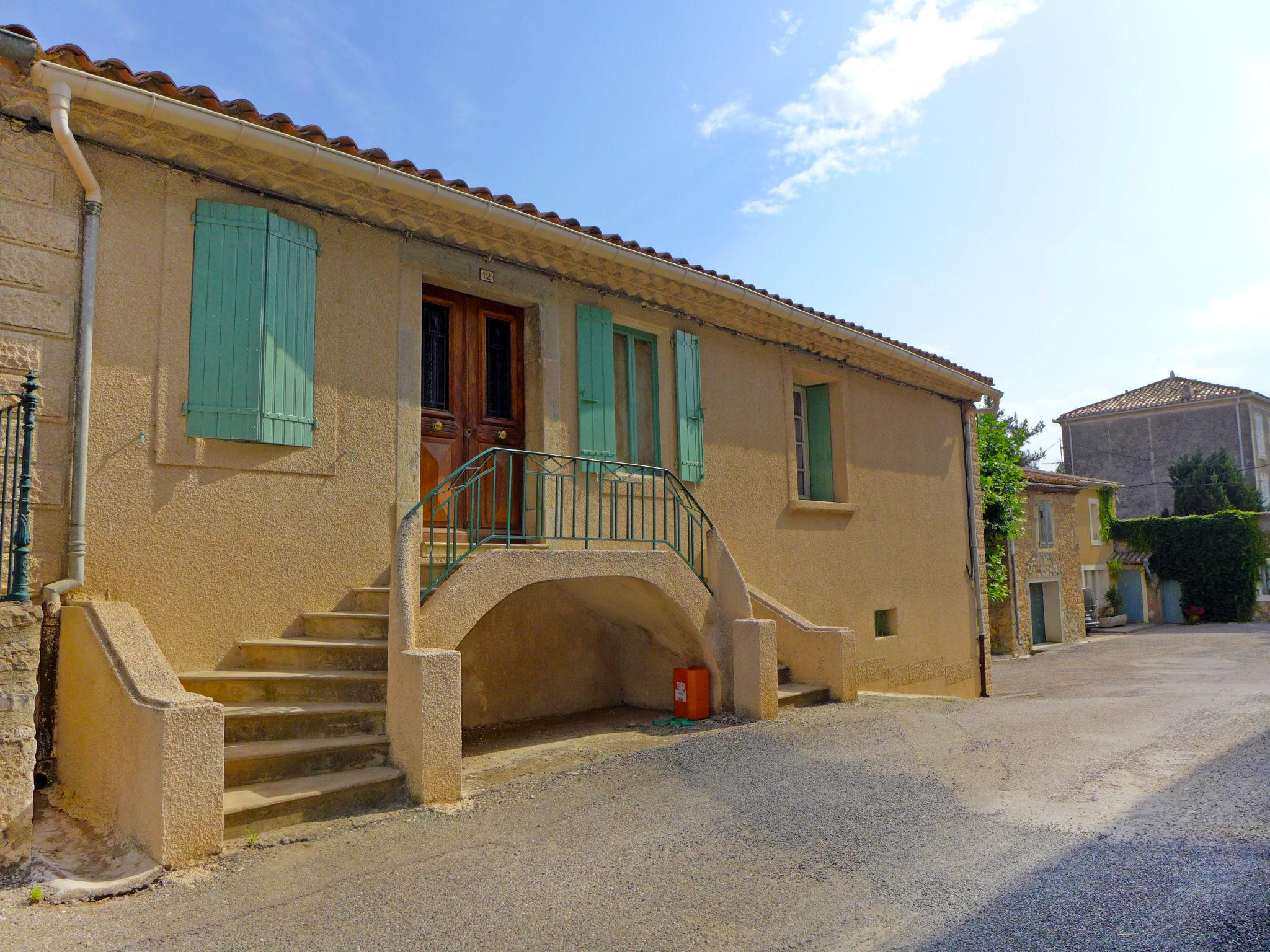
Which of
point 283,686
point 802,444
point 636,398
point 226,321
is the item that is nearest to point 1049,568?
point 802,444

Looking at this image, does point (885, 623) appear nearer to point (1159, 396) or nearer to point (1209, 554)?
point (1209, 554)

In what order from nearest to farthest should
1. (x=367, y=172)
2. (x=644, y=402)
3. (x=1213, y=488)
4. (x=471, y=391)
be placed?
1. (x=367, y=172)
2. (x=471, y=391)
3. (x=644, y=402)
4. (x=1213, y=488)

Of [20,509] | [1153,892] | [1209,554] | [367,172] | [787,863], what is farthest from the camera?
[1209,554]

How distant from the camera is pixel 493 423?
695 cm

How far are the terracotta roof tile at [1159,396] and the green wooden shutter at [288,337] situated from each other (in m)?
32.5

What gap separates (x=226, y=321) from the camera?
213 inches

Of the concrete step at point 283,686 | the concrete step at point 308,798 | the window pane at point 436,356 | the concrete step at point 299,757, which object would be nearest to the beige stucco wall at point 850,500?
the window pane at point 436,356

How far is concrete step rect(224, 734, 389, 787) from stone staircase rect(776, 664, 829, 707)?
10.9 feet

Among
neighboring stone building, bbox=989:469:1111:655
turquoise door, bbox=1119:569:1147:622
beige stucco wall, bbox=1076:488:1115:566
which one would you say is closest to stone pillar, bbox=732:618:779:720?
neighboring stone building, bbox=989:469:1111:655

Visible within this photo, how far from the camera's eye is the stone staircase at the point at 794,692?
279 inches

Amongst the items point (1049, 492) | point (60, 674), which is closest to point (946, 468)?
point (60, 674)

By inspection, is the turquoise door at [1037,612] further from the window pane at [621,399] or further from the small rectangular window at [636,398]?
the window pane at [621,399]

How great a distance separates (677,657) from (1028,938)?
424 cm

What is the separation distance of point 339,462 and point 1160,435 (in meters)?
32.5
